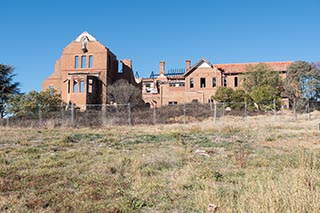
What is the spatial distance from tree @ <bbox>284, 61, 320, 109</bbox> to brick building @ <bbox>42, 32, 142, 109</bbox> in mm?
22688

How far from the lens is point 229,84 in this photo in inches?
1716

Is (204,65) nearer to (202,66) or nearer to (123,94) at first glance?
(202,66)

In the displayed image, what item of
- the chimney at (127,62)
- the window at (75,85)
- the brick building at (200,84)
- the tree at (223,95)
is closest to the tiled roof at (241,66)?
the brick building at (200,84)

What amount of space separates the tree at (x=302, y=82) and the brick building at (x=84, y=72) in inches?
893

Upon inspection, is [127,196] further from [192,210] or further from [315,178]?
[315,178]

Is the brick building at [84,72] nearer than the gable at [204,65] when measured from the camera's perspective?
Yes

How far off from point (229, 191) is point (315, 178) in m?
1.52

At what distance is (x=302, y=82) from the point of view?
119 feet

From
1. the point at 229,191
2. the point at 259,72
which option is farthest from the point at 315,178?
the point at 259,72

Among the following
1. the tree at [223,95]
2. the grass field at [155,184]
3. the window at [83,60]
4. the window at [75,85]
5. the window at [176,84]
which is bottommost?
the grass field at [155,184]

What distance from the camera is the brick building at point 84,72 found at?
40406mm

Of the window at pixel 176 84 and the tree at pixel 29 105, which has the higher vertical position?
the window at pixel 176 84

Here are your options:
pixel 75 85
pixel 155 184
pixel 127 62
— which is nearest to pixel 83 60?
pixel 75 85

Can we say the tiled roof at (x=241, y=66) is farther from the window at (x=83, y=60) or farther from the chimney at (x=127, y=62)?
the window at (x=83, y=60)
